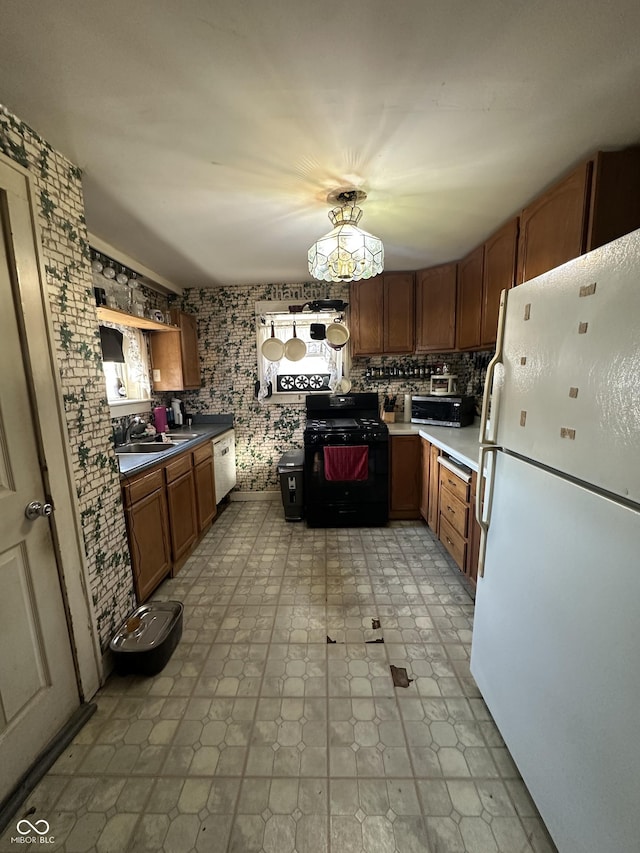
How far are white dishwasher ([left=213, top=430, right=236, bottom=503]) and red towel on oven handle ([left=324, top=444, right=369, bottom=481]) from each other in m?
1.11

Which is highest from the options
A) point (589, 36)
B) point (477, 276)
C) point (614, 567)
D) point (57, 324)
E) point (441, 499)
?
point (589, 36)

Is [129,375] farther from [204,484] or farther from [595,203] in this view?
[595,203]

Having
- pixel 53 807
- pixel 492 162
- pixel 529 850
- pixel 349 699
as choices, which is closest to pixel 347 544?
pixel 349 699

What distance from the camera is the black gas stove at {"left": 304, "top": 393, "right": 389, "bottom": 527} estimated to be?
289 cm

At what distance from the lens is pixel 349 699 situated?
1.41 metres

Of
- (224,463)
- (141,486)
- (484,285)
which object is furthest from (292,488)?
(484,285)

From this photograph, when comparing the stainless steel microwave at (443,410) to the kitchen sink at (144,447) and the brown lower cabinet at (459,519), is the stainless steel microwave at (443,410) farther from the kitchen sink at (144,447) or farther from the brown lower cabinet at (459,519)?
the kitchen sink at (144,447)

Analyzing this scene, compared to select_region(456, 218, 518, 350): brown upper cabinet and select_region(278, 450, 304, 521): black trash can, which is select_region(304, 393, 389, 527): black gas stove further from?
select_region(456, 218, 518, 350): brown upper cabinet

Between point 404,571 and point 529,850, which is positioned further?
point 404,571

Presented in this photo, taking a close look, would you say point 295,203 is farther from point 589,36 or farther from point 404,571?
point 404,571

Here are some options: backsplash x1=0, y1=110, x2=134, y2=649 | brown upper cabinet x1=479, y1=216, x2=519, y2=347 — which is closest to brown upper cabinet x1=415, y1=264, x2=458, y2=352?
brown upper cabinet x1=479, y1=216, x2=519, y2=347

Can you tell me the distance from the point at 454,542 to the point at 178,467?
207 cm

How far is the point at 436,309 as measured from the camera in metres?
2.97

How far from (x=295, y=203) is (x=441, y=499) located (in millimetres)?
2241
